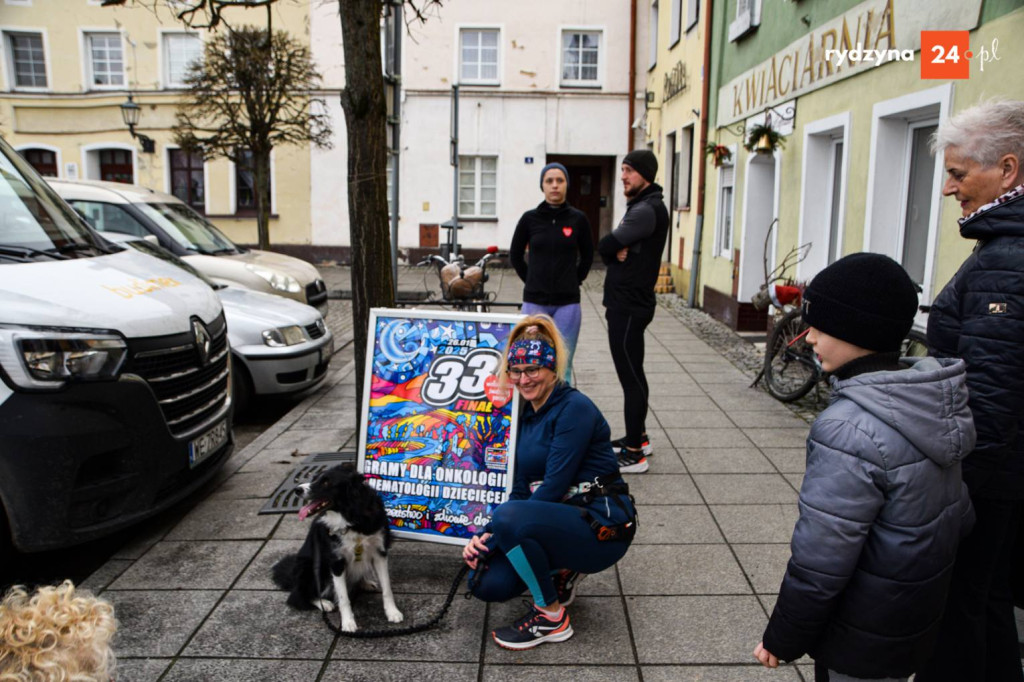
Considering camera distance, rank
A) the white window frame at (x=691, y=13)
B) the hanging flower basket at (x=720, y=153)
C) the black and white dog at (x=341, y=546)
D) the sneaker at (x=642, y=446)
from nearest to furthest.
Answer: the black and white dog at (x=341, y=546), the sneaker at (x=642, y=446), the hanging flower basket at (x=720, y=153), the white window frame at (x=691, y=13)

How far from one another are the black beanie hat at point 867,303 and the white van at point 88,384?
3266mm

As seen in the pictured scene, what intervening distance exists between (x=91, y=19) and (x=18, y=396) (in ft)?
78.4

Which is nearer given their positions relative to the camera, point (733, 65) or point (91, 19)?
point (733, 65)

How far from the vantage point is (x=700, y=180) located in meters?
14.2

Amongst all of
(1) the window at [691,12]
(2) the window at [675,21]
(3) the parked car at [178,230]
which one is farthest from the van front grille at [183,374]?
(2) the window at [675,21]

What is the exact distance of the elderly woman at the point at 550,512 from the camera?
3215mm

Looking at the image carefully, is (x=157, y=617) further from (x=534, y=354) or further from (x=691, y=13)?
Answer: (x=691, y=13)

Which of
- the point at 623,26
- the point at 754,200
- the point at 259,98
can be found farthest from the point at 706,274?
the point at 623,26

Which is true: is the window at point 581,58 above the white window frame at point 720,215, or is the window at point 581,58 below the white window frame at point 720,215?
above

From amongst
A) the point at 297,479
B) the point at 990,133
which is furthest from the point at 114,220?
the point at 990,133

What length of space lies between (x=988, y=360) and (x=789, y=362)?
5.21 meters

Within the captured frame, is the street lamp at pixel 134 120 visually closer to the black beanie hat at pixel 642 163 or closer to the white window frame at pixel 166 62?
the white window frame at pixel 166 62

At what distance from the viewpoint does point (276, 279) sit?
10469 millimetres

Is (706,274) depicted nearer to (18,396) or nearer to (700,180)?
(700,180)
